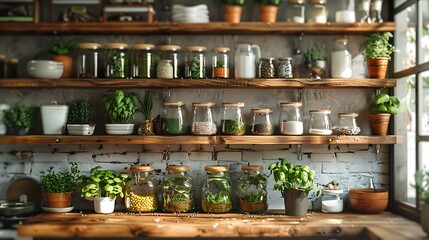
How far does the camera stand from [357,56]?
3.82 meters

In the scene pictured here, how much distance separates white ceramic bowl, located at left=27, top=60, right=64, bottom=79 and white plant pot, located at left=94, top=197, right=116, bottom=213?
0.88m

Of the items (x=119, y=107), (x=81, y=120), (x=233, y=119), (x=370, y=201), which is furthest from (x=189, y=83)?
(x=370, y=201)

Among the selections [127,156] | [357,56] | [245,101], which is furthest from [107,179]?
[357,56]

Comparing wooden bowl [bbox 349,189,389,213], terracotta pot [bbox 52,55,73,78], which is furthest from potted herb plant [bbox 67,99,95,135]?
wooden bowl [bbox 349,189,389,213]

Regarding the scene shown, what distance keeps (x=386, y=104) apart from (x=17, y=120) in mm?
2493

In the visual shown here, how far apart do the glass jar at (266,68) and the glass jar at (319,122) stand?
1.24ft

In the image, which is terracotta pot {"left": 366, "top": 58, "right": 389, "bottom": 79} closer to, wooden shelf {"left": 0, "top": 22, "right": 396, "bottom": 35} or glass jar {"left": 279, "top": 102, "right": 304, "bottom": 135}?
wooden shelf {"left": 0, "top": 22, "right": 396, "bottom": 35}

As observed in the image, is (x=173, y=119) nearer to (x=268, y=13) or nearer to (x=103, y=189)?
(x=103, y=189)

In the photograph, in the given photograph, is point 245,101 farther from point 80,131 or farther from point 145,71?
point 80,131

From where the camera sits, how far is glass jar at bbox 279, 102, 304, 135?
3.60m

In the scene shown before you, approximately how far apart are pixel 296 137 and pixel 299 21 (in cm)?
78

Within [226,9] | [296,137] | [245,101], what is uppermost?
[226,9]

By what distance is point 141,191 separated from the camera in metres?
3.62

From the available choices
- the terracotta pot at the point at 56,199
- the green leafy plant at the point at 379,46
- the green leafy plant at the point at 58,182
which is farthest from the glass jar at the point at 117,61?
the green leafy plant at the point at 379,46
